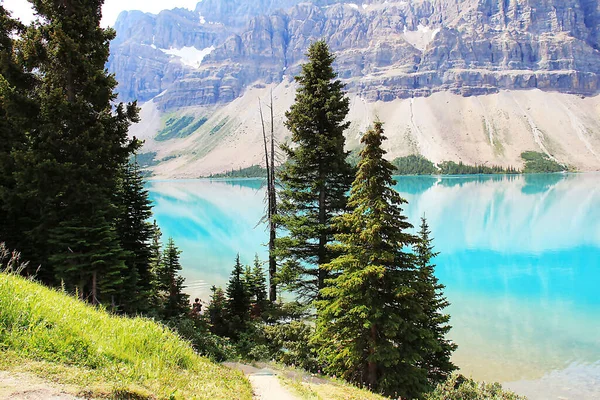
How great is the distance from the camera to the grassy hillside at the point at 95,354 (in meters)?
4.44

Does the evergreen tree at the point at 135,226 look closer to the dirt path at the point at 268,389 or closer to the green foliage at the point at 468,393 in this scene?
the dirt path at the point at 268,389

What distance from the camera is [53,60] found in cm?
1361

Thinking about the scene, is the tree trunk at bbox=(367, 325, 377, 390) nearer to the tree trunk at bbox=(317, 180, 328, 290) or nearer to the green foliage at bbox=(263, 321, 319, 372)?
the green foliage at bbox=(263, 321, 319, 372)

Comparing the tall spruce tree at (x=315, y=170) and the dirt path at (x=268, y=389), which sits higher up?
the tall spruce tree at (x=315, y=170)

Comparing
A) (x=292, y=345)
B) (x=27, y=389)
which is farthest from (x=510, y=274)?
(x=27, y=389)

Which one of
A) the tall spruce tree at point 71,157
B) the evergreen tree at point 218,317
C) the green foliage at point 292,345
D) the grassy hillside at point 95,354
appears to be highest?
the tall spruce tree at point 71,157

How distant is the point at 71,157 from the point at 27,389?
1147 cm

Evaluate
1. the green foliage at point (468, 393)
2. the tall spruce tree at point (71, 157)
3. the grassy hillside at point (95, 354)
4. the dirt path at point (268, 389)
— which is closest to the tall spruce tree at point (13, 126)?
the tall spruce tree at point (71, 157)

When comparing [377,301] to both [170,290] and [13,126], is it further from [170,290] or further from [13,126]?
[170,290]

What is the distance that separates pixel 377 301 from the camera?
11844 millimetres

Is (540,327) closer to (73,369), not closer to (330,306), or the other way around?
(330,306)

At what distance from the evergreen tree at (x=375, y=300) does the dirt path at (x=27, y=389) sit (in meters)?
8.54

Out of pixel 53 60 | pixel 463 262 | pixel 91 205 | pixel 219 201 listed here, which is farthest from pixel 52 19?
pixel 219 201

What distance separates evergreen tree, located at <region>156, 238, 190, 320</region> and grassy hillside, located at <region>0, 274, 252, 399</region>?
1436cm
